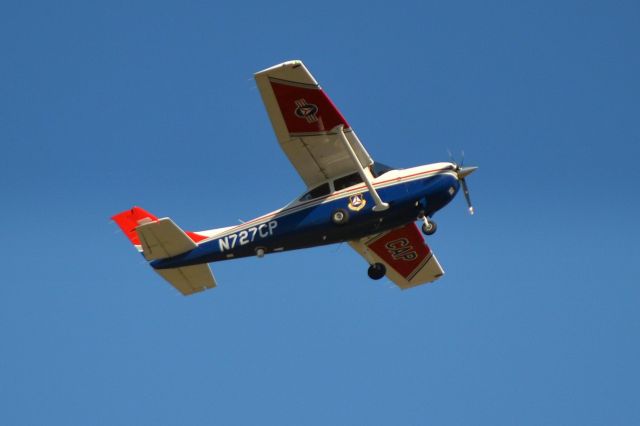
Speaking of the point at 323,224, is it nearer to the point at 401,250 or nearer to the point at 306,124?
the point at 306,124

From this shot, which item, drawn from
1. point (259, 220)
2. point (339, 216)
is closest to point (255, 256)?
point (259, 220)

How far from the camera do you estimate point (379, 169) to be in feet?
78.0

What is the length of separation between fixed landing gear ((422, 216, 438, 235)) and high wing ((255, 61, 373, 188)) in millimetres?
2063

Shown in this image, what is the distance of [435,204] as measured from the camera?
23172mm

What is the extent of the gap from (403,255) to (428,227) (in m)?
4.16

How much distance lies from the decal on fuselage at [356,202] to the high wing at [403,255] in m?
3.21

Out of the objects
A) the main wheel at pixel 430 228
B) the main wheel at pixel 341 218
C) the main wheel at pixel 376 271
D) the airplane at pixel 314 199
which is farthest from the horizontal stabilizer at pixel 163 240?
the main wheel at pixel 430 228

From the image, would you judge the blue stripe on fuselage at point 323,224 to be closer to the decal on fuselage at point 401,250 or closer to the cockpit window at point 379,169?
the cockpit window at point 379,169

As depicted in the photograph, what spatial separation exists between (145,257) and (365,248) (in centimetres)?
622

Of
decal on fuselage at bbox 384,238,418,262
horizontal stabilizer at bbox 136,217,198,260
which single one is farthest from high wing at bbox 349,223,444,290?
horizontal stabilizer at bbox 136,217,198,260

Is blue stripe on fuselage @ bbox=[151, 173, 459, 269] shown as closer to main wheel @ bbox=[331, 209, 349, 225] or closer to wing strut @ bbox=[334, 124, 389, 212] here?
main wheel @ bbox=[331, 209, 349, 225]

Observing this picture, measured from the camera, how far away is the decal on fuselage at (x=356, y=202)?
76.9ft

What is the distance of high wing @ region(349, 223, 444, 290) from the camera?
26.9m

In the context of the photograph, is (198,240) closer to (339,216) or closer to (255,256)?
(255,256)
